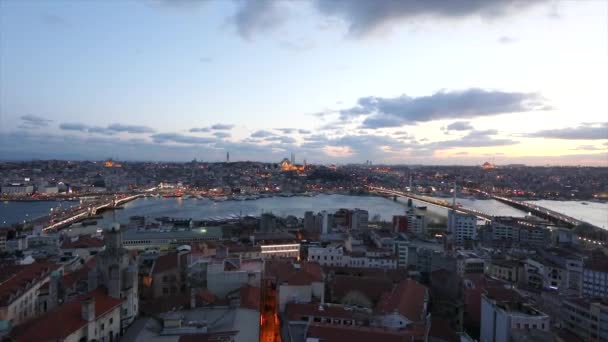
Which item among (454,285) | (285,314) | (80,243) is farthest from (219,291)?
(80,243)

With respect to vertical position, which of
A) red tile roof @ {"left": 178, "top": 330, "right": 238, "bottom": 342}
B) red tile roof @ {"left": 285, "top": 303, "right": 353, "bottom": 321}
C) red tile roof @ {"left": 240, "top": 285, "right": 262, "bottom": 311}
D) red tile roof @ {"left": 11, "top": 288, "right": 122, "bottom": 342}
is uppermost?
red tile roof @ {"left": 11, "top": 288, "right": 122, "bottom": 342}

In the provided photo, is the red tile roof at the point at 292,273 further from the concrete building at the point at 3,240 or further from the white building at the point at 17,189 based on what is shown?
the white building at the point at 17,189

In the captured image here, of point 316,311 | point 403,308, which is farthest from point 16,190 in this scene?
point 403,308

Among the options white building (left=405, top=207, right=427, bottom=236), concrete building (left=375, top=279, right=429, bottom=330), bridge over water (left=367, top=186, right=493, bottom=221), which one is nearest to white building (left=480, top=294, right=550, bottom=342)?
concrete building (left=375, top=279, right=429, bottom=330)

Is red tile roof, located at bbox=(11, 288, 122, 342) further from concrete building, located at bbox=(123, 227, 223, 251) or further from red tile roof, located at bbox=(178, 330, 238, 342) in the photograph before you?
concrete building, located at bbox=(123, 227, 223, 251)

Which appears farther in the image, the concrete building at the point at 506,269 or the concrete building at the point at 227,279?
the concrete building at the point at 506,269

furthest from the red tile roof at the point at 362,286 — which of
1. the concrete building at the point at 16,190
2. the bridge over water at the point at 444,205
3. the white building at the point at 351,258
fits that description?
Result: the concrete building at the point at 16,190

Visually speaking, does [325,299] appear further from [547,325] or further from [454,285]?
[547,325]
